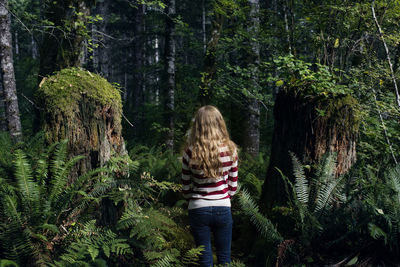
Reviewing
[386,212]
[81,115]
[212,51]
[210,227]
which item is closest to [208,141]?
[210,227]

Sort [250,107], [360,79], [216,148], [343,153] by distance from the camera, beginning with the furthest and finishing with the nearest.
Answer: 1. [250,107]
2. [360,79]
3. [343,153]
4. [216,148]

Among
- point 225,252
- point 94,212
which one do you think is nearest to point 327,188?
point 225,252

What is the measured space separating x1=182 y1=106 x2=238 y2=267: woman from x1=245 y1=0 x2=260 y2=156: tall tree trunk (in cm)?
496

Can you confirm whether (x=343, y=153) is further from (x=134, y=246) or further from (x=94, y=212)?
(x=94, y=212)

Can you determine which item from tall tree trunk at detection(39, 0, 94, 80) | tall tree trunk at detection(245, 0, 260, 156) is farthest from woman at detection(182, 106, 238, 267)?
tall tree trunk at detection(245, 0, 260, 156)

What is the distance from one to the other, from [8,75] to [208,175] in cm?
642

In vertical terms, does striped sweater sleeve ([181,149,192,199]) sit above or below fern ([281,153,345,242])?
above

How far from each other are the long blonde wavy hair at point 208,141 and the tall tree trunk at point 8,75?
5.64 m

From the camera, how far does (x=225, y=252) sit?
3143mm

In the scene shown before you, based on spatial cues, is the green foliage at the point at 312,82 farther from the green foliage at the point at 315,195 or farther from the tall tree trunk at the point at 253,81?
the tall tree trunk at the point at 253,81

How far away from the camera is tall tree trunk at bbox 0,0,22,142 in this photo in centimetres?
688

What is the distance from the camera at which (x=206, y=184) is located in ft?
9.69

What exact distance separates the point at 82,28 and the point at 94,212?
3525 mm

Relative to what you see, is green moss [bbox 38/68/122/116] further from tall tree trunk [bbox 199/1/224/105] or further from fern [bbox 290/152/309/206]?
tall tree trunk [bbox 199/1/224/105]
